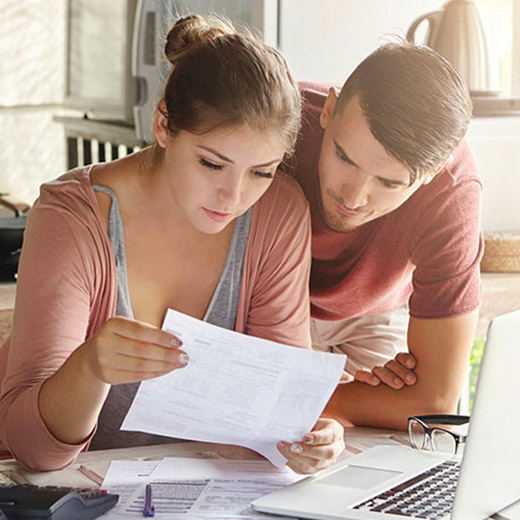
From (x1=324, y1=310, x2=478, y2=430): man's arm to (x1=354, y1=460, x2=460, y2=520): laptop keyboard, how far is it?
314 millimetres

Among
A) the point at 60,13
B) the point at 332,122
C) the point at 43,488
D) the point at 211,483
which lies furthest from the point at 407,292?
the point at 60,13

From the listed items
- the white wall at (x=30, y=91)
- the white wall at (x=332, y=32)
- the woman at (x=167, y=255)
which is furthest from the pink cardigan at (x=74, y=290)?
the white wall at (x=30, y=91)

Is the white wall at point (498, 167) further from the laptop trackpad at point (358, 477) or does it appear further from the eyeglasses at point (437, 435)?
the laptop trackpad at point (358, 477)

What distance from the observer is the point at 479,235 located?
5.70 ft

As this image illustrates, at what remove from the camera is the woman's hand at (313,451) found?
126 centimetres

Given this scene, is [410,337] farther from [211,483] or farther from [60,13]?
[60,13]

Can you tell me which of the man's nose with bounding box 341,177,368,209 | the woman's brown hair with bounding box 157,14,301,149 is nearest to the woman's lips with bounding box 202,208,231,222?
the woman's brown hair with bounding box 157,14,301,149

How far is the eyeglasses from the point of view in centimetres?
139

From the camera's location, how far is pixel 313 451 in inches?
49.8

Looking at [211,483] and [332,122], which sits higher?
[332,122]

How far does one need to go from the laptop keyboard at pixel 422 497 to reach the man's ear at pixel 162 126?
0.59 meters

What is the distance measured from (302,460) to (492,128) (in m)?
1.80

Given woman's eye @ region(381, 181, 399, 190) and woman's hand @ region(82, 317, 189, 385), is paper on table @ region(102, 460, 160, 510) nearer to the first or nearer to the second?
woman's hand @ region(82, 317, 189, 385)

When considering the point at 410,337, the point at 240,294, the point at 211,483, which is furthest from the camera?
the point at 410,337
